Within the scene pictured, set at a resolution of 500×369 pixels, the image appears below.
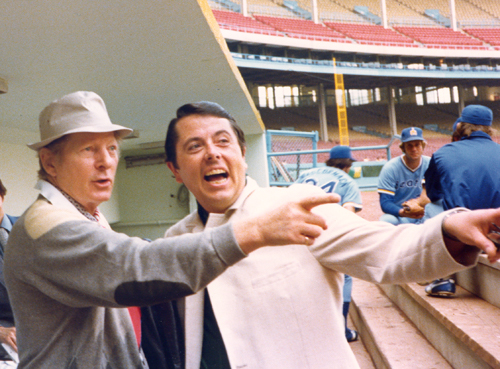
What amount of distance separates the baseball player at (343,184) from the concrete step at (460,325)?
0.54m

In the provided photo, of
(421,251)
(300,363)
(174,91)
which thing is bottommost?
(300,363)

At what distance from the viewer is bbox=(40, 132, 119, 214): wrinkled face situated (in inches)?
52.0

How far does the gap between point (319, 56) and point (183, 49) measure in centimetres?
2837

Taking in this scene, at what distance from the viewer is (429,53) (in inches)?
1167

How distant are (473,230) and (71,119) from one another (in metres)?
1.13

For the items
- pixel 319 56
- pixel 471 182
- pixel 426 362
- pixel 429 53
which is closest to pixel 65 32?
pixel 471 182

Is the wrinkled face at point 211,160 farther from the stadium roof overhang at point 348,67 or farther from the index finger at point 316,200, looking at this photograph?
the stadium roof overhang at point 348,67

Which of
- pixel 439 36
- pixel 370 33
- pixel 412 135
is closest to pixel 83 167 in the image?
pixel 412 135

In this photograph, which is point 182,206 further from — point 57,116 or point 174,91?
point 57,116

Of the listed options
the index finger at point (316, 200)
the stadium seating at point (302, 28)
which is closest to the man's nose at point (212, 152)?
the index finger at point (316, 200)

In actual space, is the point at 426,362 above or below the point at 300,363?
below

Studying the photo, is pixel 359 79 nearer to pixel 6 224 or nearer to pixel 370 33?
pixel 370 33

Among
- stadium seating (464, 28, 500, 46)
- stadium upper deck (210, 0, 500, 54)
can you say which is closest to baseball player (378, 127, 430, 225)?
stadium upper deck (210, 0, 500, 54)

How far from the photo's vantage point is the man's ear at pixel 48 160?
1.34 metres
